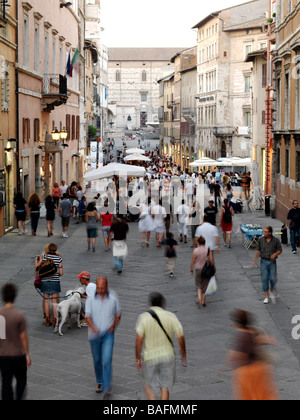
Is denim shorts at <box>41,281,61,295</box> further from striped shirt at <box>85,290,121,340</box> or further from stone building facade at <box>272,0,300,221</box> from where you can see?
stone building facade at <box>272,0,300,221</box>

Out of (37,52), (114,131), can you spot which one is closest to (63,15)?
(37,52)

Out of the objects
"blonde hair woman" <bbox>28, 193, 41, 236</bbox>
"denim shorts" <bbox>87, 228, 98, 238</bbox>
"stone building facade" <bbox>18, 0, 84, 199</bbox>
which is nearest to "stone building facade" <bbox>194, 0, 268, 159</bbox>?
"stone building facade" <bbox>18, 0, 84, 199</bbox>

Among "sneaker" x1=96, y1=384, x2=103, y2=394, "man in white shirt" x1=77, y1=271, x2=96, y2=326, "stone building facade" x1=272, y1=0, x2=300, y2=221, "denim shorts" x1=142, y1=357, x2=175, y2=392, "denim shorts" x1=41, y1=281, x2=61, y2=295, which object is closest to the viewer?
"denim shorts" x1=142, y1=357, x2=175, y2=392

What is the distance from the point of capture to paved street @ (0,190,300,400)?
9.02 m

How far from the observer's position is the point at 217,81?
228 feet

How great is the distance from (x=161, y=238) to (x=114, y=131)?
133 m

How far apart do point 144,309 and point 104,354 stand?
474 centimetres

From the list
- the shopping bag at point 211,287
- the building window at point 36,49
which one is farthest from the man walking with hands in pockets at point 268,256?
the building window at point 36,49

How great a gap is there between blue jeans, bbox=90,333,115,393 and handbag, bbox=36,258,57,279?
3.20 meters

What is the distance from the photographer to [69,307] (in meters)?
11.6

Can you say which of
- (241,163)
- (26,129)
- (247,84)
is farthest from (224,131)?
(26,129)

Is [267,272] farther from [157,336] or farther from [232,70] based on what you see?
[232,70]

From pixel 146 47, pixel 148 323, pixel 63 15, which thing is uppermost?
pixel 146 47
